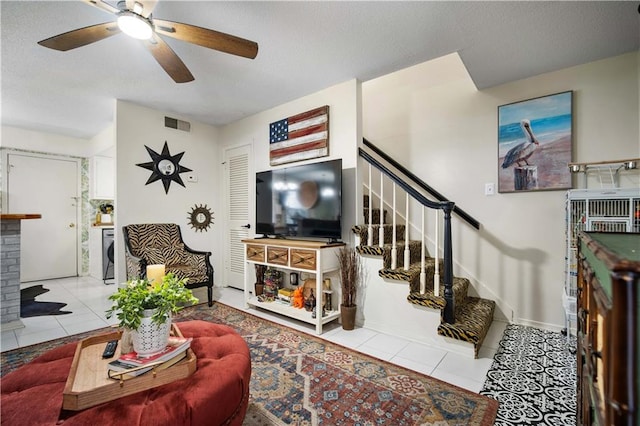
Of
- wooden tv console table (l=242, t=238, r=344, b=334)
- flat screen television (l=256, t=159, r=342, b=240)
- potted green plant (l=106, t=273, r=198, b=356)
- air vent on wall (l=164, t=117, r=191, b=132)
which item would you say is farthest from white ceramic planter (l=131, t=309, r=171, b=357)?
air vent on wall (l=164, t=117, r=191, b=132)

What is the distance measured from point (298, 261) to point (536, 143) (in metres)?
2.55

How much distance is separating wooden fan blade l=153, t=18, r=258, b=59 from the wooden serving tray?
177 centimetres

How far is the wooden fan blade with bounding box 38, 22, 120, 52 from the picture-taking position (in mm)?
1714

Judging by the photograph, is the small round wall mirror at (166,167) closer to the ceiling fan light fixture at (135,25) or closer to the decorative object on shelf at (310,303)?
the ceiling fan light fixture at (135,25)

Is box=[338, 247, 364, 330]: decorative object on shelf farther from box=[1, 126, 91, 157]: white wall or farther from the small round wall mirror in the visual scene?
box=[1, 126, 91, 157]: white wall

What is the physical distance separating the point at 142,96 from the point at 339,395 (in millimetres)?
3758

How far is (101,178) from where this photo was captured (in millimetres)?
5254

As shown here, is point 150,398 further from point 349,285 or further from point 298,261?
point 349,285

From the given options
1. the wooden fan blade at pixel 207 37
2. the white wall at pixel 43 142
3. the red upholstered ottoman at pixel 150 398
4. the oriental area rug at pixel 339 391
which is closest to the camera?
the red upholstered ottoman at pixel 150 398

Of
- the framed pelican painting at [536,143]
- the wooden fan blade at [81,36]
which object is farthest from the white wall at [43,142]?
the framed pelican painting at [536,143]

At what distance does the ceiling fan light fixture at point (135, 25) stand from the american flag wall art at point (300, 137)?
178cm

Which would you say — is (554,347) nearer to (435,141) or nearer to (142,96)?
(435,141)

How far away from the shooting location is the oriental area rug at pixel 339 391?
1.51 meters

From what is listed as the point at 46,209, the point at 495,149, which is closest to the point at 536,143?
the point at 495,149
